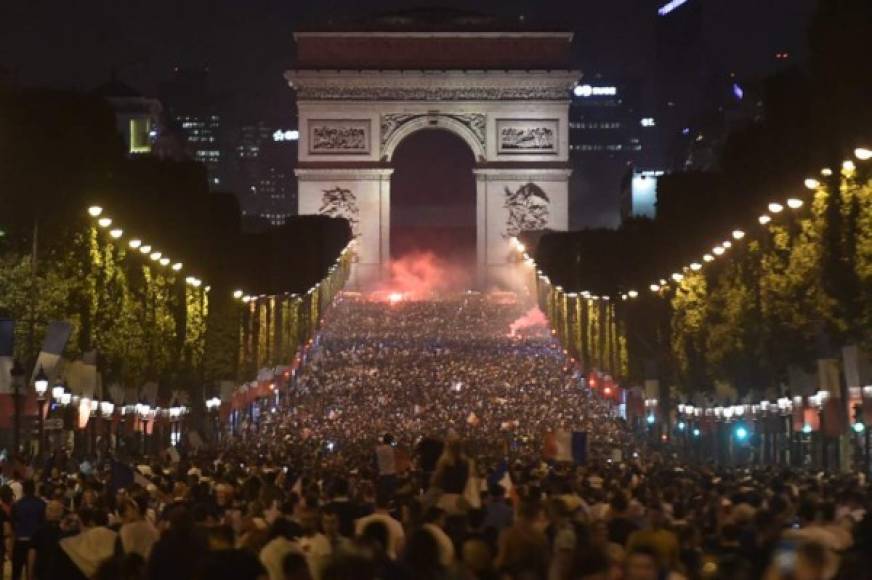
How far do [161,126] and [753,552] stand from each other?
136962mm

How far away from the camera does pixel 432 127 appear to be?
423 ft

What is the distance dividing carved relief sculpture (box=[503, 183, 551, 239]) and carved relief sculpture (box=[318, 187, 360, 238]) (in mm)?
7537

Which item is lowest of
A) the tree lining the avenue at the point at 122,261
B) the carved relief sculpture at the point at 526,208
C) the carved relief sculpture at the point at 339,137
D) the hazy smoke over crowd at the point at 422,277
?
the tree lining the avenue at the point at 122,261

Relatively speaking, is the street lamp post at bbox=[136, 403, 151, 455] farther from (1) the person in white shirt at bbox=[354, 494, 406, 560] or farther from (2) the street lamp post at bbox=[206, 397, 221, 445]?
(1) the person in white shirt at bbox=[354, 494, 406, 560]

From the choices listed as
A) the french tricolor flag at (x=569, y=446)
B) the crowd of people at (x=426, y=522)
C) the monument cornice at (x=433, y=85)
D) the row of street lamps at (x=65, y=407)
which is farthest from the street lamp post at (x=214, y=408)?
the monument cornice at (x=433, y=85)

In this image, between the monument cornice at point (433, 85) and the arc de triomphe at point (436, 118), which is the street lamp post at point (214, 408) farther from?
the monument cornice at point (433, 85)

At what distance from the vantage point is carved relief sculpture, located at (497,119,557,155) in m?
128

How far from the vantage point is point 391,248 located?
13900 cm

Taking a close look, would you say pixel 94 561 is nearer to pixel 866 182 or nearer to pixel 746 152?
pixel 866 182

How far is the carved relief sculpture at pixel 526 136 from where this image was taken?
128 meters

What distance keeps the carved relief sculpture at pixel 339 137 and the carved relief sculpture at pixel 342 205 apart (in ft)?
6.90

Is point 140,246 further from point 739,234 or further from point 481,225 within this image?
point 481,225

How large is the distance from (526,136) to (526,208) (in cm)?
372

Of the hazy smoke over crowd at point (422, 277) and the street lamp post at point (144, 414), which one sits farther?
the hazy smoke over crowd at point (422, 277)
